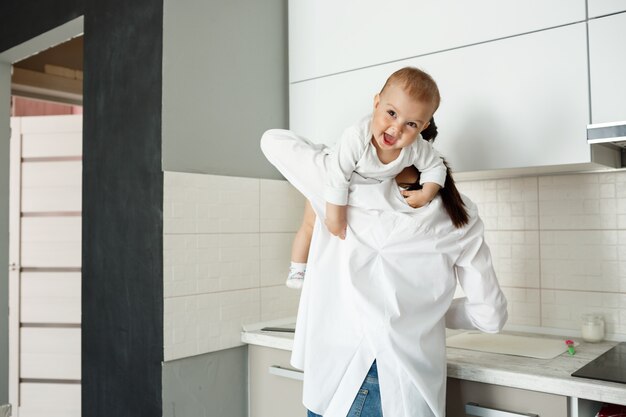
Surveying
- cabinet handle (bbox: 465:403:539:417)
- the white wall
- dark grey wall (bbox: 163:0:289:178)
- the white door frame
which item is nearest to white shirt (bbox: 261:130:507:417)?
cabinet handle (bbox: 465:403:539:417)

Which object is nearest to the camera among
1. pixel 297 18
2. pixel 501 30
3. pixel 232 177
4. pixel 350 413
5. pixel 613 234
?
pixel 350 413

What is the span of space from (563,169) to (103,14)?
1.68 metres

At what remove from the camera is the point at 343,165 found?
4.88 feet

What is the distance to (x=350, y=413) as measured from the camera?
4.91 feet

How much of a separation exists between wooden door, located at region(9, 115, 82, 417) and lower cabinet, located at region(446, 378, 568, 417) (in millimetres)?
2673

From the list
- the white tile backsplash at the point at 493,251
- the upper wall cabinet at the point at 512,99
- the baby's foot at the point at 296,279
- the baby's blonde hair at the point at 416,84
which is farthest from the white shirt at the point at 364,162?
the white tile backsplash at the point at 493,251

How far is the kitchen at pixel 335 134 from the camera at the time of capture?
5.56 feet

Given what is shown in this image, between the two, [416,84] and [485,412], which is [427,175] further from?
[485,412]

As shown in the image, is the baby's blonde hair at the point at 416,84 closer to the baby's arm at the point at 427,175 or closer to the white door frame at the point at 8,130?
the baby's arm at the point at 427,175

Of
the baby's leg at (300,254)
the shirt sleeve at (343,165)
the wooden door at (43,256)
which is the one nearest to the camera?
the shirt sleeve at (343,165)

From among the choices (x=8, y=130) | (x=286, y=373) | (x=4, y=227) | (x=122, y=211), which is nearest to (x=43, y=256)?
(x=4, y=227)

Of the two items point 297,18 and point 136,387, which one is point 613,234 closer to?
point 297,18

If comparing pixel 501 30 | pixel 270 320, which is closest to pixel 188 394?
pixel 270 320

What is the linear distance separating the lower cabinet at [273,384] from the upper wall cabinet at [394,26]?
1036 mm
